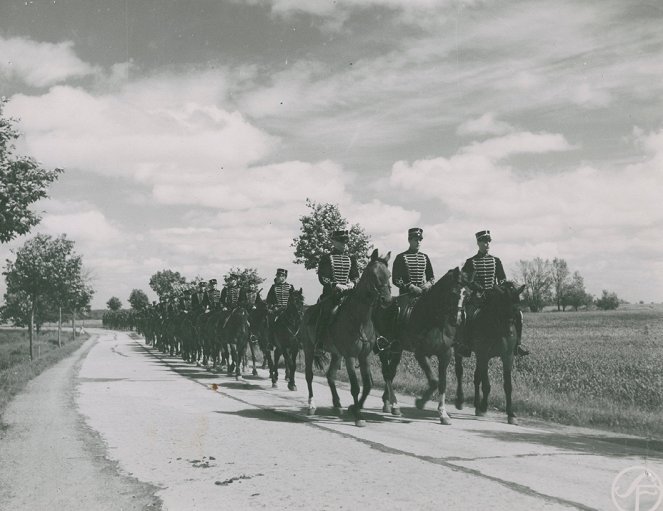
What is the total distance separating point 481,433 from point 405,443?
54.1 inches

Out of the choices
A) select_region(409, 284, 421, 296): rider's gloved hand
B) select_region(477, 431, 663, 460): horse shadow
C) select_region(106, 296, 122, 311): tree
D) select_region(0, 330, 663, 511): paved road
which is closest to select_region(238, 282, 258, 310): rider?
select_region(0, 330, 663, 511): paved road

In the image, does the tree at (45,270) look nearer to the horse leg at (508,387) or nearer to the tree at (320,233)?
the tree at (320,233)

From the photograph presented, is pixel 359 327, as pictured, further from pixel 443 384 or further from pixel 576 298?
pixel 576 298

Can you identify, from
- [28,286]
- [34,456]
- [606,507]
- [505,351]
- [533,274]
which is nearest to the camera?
Result: [606,507]

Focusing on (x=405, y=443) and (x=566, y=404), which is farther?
(x=566, y=404)

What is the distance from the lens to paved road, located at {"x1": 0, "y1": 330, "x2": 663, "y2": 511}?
5.39 m

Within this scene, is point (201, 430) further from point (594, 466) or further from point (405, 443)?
point (594, 466)

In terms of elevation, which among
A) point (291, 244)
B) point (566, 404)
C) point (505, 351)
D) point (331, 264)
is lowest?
point (566, 404)

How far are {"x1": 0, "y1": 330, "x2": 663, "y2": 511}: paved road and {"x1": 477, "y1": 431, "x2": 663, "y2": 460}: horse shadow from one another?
0.02 metres

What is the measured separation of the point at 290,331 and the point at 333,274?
4.88 m

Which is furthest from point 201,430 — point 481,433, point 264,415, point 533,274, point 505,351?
point 533,274

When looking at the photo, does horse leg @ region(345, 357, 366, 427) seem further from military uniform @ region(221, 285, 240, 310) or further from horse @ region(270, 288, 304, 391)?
military uniform @ region(221, 285, 240, 310)

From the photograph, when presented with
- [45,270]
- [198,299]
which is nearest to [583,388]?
[198,299]

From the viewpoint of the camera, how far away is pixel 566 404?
11.3 m
